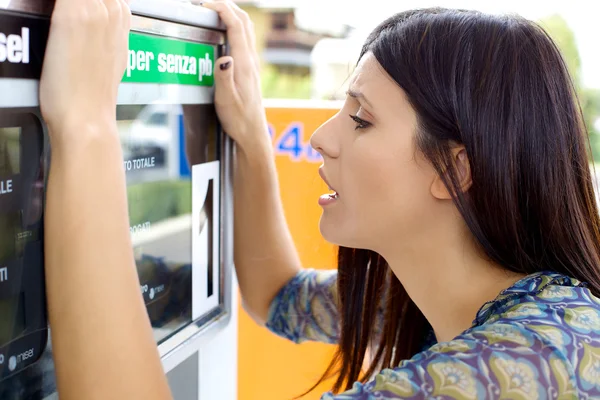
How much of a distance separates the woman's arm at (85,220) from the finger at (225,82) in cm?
36

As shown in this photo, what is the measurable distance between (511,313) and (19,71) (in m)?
0.68

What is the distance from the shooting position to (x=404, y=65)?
1083 mm

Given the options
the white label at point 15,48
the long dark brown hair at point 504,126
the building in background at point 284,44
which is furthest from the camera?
the building in background at point 284,44

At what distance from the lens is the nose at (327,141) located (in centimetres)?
114

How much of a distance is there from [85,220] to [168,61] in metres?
0.32

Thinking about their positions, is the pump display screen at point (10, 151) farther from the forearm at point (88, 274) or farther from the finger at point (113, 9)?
the finger at point (113, 9)

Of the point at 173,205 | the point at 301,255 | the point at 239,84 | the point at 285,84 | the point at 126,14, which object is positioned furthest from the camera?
the point at 285,84

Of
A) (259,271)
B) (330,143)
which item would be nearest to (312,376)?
(259,271)

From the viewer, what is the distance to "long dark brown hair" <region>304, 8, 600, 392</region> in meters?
1.05

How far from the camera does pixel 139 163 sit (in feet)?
3.26

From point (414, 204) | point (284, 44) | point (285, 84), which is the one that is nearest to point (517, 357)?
point (414, 204)

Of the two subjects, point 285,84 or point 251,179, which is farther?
point 285,84

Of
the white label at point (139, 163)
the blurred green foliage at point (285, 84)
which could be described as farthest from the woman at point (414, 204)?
the blurred green foliage at point (285, 84)

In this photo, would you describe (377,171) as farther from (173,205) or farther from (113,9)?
Result: (113,9)
